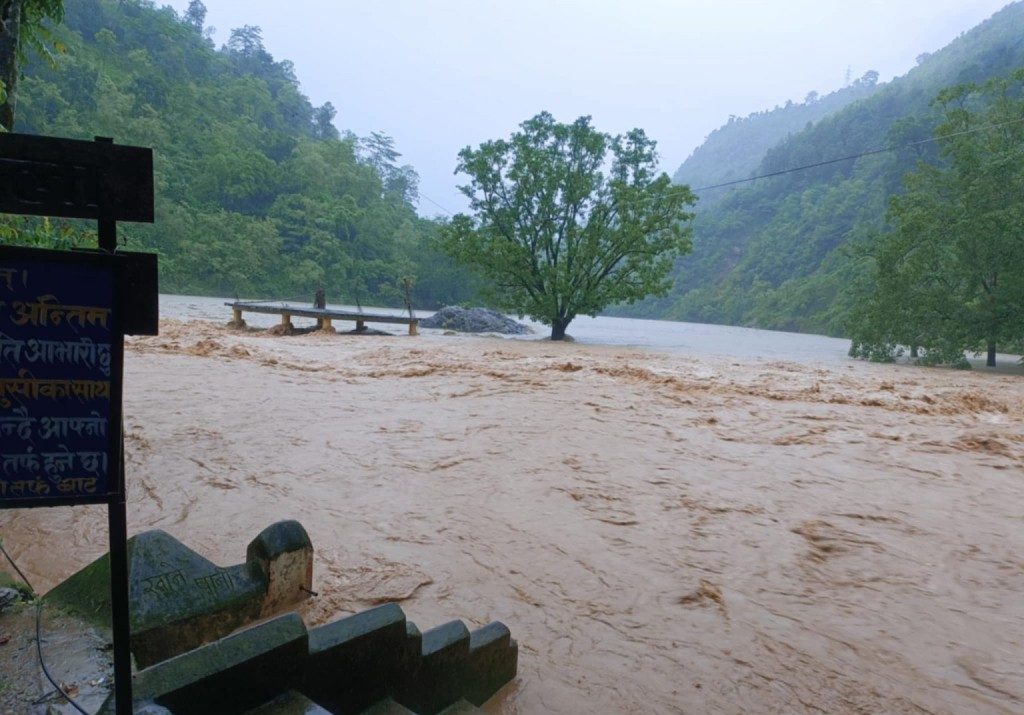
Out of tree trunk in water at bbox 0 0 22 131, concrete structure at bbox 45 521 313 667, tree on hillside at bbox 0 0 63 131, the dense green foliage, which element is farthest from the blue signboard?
the dense green foliage

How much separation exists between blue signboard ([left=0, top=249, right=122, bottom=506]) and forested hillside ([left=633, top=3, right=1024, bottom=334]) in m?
48.1

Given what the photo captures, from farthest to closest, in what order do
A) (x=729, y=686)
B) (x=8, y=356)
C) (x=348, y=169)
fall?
(x=348, y=169) < (x=729, y=686) < (x=8, y=356)

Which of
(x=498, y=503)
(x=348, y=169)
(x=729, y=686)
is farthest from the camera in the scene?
(x=348, y=169)

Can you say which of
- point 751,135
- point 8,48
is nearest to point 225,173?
point 8,48

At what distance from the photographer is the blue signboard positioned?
147 centimetres

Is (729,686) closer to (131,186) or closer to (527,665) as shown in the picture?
(527,665)

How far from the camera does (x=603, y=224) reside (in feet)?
72.6

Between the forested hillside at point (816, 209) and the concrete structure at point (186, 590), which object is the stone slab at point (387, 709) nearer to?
the concrete structure at point (186, 590)

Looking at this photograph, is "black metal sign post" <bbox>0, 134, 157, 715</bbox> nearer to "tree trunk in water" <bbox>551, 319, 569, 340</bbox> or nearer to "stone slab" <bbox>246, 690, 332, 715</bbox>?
"stone slab" <bbox>246, 690, 332, 715</bbox>

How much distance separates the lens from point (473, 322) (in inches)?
1107

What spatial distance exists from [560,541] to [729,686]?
1531 millimetres

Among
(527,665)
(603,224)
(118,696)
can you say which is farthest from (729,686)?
(603,224)

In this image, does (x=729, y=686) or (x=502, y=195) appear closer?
(x=729, y=686)

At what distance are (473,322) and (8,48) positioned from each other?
24.5 metres
